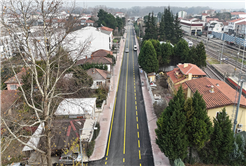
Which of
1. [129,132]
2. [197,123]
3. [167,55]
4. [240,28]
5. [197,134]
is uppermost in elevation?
[240,28]

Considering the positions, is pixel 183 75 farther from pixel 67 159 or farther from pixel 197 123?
pixel 67 159

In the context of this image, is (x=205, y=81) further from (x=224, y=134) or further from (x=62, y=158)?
(x=62, y=158)

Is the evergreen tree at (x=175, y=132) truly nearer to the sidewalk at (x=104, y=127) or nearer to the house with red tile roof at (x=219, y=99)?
the house with red tile roof at (x=219, y=99)

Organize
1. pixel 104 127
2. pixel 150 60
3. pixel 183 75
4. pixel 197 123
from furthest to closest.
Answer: pixel 150 60
pixel 183 75
pixel 104 127
pixel 197 123

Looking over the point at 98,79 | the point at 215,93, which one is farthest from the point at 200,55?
the point at 98,79

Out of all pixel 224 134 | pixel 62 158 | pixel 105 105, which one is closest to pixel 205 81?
pixel 224 134

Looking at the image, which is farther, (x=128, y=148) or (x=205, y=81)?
(x=205, y=81)
